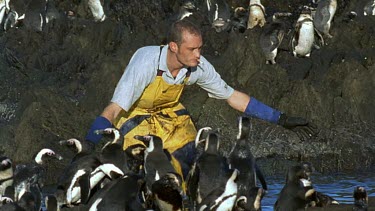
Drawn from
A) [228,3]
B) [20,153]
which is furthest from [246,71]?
[228,3]

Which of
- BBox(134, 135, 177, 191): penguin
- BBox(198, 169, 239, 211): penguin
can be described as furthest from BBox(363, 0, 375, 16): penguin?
BBox(198, 169, 239, 211): penguin

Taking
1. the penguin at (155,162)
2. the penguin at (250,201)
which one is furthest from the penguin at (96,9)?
the penguin at (250,201)

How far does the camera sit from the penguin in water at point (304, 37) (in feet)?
75.3

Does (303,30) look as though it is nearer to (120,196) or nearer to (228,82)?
(228,82)

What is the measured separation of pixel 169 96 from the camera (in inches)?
416

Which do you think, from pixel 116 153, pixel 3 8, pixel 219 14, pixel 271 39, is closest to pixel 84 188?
pixel 116 153

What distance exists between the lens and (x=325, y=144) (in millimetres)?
15820

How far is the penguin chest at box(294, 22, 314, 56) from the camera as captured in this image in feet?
75.3

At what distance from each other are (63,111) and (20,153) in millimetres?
1243

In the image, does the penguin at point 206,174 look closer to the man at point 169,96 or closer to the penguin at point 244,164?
the penguin at point 244,164

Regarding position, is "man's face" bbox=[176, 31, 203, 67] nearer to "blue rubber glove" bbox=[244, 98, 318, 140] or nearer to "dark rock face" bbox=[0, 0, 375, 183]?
"blue rubber glove" bbox=[244, 98, 318, 140]

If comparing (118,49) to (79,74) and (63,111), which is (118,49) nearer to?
(79,74)

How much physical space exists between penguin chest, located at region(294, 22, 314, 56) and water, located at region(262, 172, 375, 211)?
26.7ft

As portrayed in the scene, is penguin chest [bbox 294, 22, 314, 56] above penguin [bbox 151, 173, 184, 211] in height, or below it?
below
